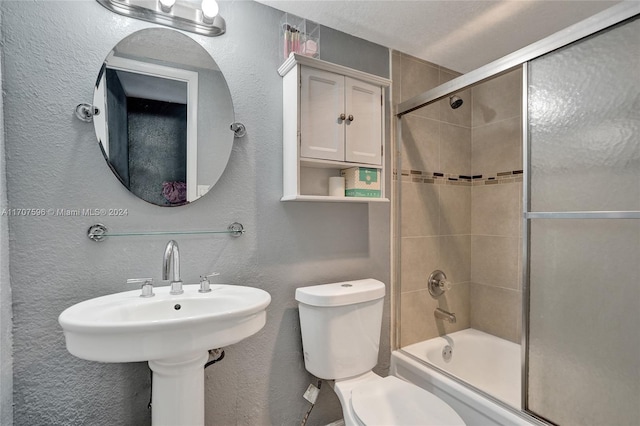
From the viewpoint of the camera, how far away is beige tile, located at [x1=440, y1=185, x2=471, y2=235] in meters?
2.08

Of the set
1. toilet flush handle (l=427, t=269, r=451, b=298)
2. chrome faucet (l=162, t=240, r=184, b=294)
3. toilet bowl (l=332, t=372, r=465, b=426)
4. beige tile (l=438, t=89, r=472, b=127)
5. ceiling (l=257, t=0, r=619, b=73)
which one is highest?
ceiling (l=257, t=0, r=619, b=73)

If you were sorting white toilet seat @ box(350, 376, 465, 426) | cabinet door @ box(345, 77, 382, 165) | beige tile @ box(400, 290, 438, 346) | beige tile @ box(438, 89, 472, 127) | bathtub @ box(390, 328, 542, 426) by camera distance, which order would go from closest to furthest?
white toilet seat @ box(350, 376, 465, 426), bathtub @ box(390, 328, 542, 426), cabinet door @ box(345, 77, 382, 165), beige tile @ box(400, 290, 438, 346), beige tile @ box(438, 89, 472, 127)

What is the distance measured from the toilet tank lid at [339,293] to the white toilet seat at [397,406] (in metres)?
0.36

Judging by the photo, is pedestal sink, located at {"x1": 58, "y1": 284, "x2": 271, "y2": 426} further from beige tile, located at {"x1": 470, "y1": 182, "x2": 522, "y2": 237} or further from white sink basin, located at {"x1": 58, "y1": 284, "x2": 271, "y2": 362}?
beige tile, located at {"x1": 470, "y1": 182, "x2": 522, "y2": 237}

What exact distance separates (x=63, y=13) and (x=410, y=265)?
6.36 ft

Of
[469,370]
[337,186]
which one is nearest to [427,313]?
[469,370]

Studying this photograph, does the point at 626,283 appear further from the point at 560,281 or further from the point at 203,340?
the point at 203,340

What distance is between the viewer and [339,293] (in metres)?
1.41

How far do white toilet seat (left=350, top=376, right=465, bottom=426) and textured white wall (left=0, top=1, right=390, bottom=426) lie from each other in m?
0.39

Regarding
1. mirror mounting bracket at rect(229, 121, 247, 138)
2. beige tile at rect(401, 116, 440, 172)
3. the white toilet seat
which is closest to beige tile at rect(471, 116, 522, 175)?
beige tile at rect(401, 116, 440, 172)

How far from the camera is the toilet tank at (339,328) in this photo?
1.41 meters

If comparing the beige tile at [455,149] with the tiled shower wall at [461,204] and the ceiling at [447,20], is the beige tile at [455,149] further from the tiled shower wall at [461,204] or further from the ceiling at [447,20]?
the ceiling at [447,20]

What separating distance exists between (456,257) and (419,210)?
1.51 feet

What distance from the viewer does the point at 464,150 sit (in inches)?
86.0
